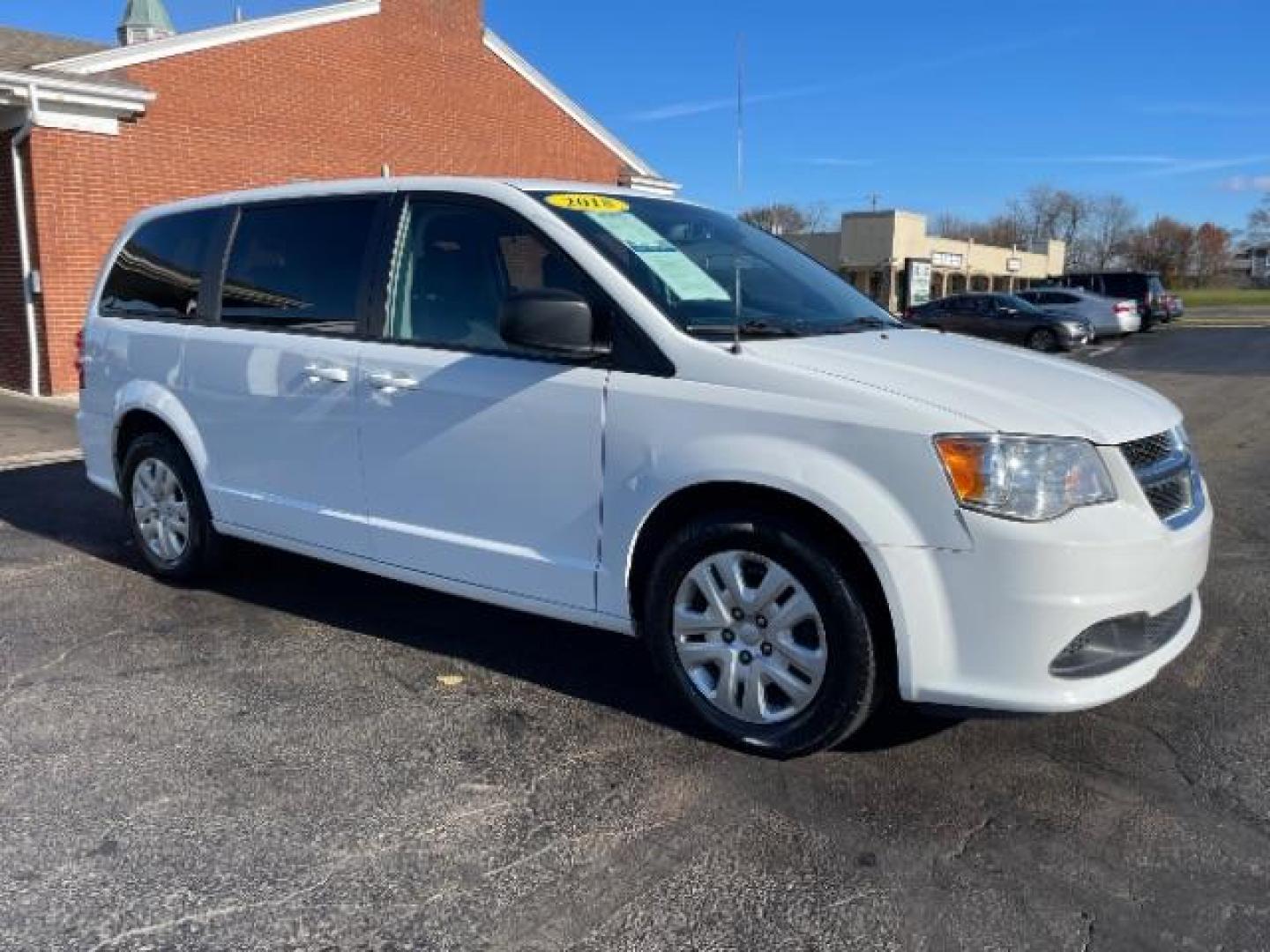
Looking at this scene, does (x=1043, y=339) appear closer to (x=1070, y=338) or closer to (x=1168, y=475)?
(x=1070, y=338)

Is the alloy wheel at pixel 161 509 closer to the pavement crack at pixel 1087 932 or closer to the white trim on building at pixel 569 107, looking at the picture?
the pavement crack at pixel 1087 932

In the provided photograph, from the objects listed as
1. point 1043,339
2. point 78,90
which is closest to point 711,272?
point 78,90

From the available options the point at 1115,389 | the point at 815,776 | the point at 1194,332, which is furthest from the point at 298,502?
the point at 1194,332

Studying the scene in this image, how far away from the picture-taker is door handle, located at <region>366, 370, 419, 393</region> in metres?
4.11

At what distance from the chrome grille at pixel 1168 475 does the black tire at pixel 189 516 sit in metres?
4.06

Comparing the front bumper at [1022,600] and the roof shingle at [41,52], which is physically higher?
the roof shingle at [41,52]

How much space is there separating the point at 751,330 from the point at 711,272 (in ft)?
1.41

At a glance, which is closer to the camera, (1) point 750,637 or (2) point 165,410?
(1) point 750,637

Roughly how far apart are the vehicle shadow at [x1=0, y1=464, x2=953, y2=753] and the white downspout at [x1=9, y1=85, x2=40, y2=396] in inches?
283

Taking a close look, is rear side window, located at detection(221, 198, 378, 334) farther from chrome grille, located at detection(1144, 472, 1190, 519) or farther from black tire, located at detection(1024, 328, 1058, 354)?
black tire, located at detection(1024, 328, 1058, 354)

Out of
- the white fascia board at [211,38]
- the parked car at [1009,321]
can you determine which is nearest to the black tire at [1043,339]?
the parked car at [1009,321]

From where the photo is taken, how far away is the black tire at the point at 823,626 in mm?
3229

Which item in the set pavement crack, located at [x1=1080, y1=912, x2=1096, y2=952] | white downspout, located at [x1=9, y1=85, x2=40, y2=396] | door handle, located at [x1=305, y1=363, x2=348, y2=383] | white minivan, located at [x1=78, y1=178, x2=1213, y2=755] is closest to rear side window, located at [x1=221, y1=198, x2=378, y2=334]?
white minivan, located at [x1=78, y1=178, x2=1213, y2=755]

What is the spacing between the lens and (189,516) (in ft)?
17.3
